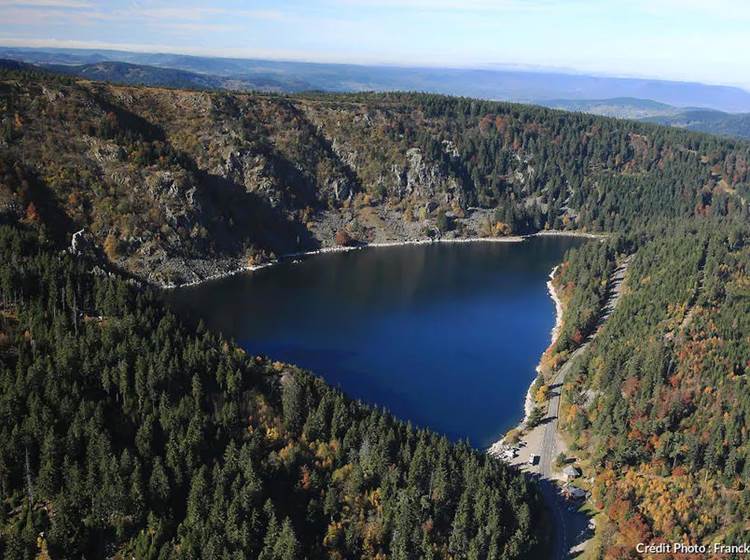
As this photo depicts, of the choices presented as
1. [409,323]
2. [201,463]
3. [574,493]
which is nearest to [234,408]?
[201,463]

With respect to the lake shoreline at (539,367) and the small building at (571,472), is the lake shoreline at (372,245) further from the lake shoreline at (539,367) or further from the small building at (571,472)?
the small building at (571,472)

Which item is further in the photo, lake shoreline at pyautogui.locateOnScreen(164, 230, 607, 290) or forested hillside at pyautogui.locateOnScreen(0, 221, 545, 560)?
lake shoreline at pyautogui.locateOnScreen(164, 230, 607, 290)

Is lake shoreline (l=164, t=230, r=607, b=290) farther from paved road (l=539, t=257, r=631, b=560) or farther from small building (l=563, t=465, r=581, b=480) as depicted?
small building (l=563, t=465, r=581, b=480)

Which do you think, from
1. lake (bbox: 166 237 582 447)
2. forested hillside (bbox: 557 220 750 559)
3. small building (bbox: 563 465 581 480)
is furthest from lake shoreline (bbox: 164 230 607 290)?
small building (bbox: 563 465 581 480)

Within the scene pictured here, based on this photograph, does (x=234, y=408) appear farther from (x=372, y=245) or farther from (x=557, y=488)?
(x=372, y=245)

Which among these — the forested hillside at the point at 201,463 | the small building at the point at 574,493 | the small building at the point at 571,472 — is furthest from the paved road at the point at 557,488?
the forested hillside at the point at 201,463
